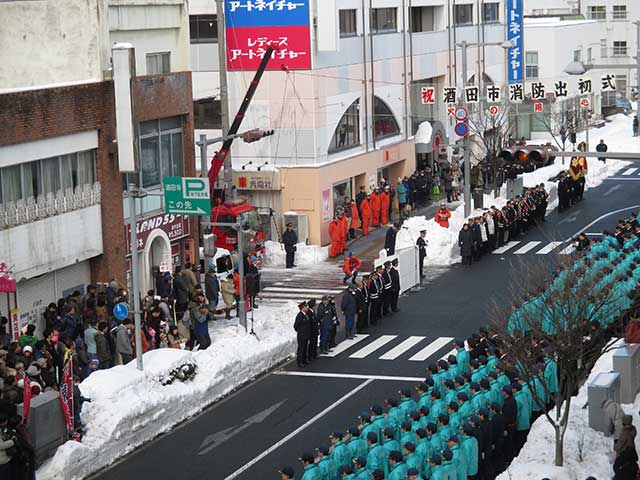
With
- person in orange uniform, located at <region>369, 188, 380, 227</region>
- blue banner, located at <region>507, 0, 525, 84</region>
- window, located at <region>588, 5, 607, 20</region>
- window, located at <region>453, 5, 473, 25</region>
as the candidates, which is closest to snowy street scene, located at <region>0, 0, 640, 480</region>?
person in orange uniform, located at <region>369, 188, 380, 227</region>

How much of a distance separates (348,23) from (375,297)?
56.1 ft

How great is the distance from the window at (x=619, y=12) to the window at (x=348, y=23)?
49547 millimetres

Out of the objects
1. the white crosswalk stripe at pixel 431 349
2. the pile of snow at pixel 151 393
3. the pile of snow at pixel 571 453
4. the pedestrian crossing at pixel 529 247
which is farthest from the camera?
the pedestrian crossing at pixel 529 247

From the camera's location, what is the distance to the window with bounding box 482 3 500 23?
65.9 meters

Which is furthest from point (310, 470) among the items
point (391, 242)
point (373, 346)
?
point (391, 242)

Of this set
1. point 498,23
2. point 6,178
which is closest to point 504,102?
point 498,23

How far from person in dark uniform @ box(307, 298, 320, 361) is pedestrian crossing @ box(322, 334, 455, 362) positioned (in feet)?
2.15

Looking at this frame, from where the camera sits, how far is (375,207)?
50281 mm

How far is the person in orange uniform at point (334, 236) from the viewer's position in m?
45.6

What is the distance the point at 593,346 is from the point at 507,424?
2.29 metres

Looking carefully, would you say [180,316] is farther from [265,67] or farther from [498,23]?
[498,23]

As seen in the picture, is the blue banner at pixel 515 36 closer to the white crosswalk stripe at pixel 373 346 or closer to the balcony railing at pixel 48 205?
the white crosswalk stripe at pixel 373 346

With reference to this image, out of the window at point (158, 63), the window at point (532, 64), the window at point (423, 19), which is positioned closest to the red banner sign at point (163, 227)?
the window at point (158, 63)

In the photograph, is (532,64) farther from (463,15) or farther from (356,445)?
(356,445)
